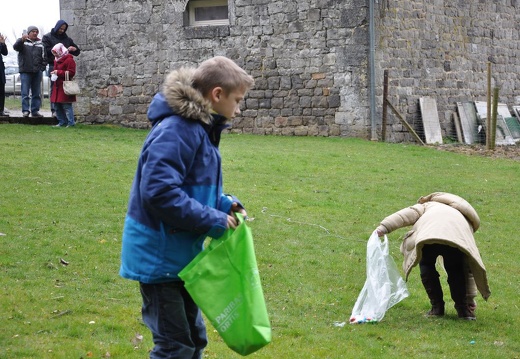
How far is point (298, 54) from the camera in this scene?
1791 centimetres

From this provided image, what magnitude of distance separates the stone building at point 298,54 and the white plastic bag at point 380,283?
1168cm

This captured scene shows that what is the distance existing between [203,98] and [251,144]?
12097mm

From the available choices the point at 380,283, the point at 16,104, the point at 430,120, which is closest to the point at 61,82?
the point at 430,120

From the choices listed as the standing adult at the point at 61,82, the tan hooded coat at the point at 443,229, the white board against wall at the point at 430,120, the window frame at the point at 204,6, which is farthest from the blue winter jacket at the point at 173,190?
the white board against wall at the point at 430,120

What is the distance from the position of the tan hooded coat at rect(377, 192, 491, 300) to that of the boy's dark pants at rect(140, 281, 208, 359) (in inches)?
92.5

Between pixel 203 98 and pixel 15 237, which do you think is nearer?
pixel 203 98

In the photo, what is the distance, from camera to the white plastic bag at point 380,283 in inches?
236

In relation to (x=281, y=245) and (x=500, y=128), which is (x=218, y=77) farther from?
(x=500, y=128)

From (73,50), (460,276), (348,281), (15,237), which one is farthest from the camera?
(73,50)

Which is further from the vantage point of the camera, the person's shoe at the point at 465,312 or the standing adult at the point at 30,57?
the standing adult at the point at 30,57

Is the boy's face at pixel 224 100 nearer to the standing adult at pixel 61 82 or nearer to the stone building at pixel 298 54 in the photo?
the standing adult at pixel 61 82

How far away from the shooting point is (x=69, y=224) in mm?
8547

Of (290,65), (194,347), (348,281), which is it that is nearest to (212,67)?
(194,347)

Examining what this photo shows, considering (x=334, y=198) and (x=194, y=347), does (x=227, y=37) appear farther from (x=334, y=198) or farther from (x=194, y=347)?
(x=194, y=347)
